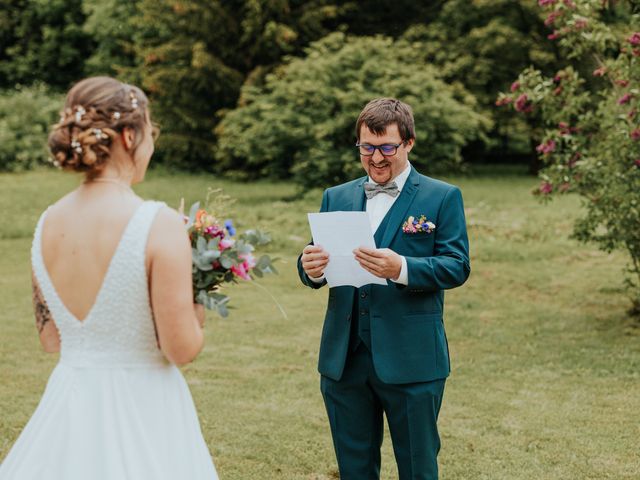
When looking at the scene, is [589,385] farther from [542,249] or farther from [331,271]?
[542,249]

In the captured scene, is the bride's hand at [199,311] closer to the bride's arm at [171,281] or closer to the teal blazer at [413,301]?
the bride's arm at [171,281]

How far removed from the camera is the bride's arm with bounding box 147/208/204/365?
2615mm

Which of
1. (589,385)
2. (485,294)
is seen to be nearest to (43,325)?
(589,385)

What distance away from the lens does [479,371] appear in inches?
315

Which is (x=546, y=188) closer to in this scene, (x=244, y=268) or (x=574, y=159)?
(x=574, y=159)

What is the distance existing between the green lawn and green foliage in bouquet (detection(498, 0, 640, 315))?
4.10 feet

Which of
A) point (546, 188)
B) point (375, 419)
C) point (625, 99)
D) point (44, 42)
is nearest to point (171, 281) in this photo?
point (375, 419)

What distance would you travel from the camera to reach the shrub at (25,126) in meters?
27.6

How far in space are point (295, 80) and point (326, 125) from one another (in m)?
2.66

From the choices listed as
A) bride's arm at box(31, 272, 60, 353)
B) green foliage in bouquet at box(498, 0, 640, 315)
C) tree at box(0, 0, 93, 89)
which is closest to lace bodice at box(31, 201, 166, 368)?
Answer: bride's arm at box(31, 272, 60, 353)

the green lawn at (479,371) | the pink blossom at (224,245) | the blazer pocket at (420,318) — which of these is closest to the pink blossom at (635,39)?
the green lawn at (479,371)

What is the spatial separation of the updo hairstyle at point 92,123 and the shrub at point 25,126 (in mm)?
24613

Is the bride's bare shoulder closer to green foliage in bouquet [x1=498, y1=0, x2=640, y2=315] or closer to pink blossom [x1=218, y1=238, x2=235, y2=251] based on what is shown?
pink blossom [x1=218, y1=238, x2=235, y2=251]

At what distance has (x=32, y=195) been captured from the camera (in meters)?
20.4
